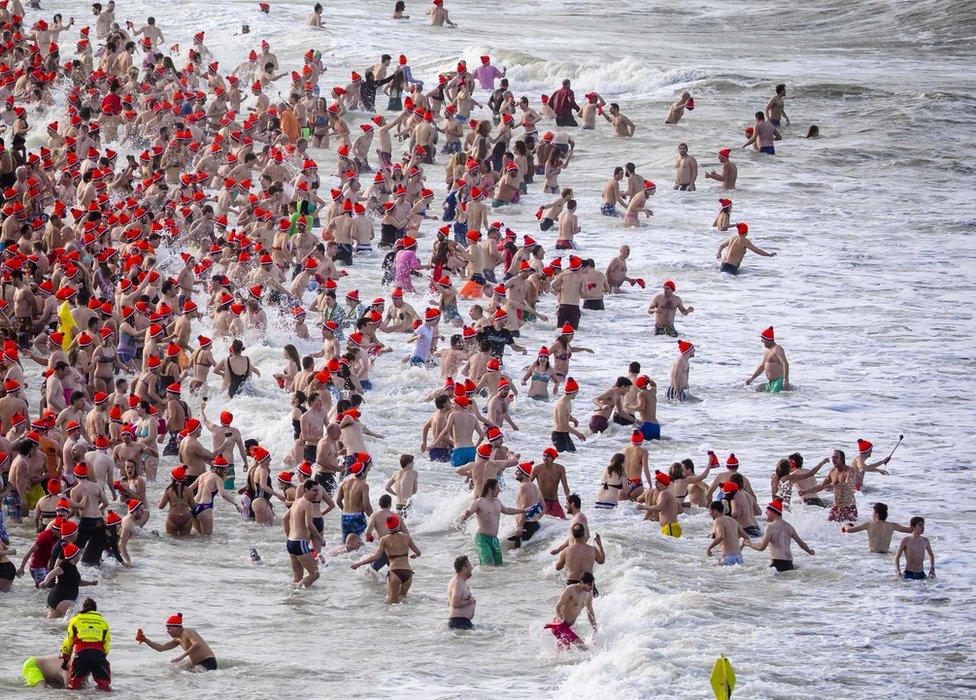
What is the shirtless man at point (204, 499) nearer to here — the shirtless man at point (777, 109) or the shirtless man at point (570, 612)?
the shirtless man at point (570, 612)

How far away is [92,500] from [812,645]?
260 inches

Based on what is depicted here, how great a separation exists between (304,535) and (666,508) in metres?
3.75

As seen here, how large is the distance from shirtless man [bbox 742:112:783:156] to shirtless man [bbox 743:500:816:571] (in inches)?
714

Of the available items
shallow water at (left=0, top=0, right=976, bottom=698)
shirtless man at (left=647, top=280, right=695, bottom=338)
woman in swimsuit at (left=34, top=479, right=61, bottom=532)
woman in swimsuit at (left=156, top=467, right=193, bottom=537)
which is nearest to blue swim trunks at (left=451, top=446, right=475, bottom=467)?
shallow water at (left=0, top=0, right=976, bottom=698)

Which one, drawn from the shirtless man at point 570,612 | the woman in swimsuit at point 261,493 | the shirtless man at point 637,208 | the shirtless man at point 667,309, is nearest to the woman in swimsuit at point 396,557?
the shirtless man at point 570,612

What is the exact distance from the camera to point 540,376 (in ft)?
65.1

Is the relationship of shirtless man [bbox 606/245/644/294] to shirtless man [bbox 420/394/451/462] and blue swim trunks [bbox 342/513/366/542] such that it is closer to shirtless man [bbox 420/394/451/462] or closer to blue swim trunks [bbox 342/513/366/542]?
shirtless man [bbox 420/394/451/462]

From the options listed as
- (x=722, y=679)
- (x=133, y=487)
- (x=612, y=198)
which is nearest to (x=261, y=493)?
(x=133, y=487)

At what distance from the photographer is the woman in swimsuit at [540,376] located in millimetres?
19781

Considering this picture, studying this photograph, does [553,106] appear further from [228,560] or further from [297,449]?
[228,560]

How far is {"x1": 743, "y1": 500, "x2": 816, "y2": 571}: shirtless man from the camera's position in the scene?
1484 centimetres

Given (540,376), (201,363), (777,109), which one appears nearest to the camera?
(201,363)

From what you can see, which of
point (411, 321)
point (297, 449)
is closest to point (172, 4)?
point (411, 321)

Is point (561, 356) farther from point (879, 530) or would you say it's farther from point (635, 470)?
point (879, 530)
